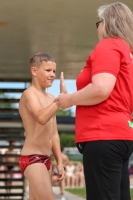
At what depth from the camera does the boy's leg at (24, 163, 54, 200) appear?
4.56 metres

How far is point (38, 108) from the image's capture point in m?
4.61

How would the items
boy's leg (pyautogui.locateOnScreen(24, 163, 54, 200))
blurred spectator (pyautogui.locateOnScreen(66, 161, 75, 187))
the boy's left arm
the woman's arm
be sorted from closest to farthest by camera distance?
the woman's arm < boy's leg (pyautogui.locateOnScreen(24, 163, 54, 200)) < the boy's left arm < blurred spectator (pyautogui.locateOnScreen(66, 161, 75, 187))

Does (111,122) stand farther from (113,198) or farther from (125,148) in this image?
(113,198)

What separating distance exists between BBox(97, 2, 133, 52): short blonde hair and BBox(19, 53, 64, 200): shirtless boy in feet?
4.67

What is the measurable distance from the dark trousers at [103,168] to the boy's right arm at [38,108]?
41.3 inches

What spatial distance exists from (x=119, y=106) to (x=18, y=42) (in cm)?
568

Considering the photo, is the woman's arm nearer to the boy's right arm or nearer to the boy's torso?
the boy's right arm

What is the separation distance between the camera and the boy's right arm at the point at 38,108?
166 inches

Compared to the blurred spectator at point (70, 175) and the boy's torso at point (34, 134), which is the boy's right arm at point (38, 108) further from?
the blurred spectator at point (70, 175)

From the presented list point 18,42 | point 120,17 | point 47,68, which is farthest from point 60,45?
point 120,17

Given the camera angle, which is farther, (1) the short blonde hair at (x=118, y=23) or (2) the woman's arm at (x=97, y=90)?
(1) the short blonde hair at (x=118, y=23)

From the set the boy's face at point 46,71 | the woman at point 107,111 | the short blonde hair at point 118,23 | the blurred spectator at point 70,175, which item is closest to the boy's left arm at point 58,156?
the boy's face at point 46,71

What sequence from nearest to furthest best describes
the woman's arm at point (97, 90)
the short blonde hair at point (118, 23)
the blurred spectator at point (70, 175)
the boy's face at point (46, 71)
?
the woman's arm at point (97, 90), the short blonde hair at point (118, 23), the boy's face at point (46, 71), the blurred spectator at point (70, 175)

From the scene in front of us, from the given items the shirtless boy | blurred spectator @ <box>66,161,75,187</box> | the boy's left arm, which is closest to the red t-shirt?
the shirtless boy
